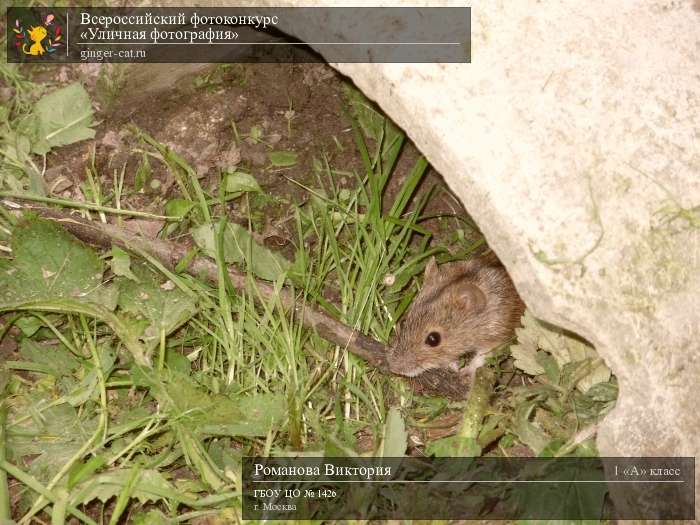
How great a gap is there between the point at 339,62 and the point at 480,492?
1.83 meters

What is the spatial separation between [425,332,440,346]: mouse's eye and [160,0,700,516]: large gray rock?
1.30 m

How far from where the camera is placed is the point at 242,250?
360 centimetres

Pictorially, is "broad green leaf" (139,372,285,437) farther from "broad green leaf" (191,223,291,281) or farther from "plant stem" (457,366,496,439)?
"plant stem" (457,366,496,439)

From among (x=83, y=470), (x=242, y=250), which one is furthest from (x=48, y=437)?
(x=242, y=250)

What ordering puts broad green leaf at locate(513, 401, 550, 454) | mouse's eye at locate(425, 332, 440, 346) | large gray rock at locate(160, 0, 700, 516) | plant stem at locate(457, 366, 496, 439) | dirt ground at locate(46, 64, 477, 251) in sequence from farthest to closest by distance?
dirt ground at locate(46, 64, 477, 251), mouse's eye at locate(425, 332, 440, 346), plant stem at locate(457, 366, 496, 439), broad green leaf at locate(513, 401, 550, 454), large gray rock at locate(160, 0, 700, 516)

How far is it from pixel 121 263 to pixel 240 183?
82cm

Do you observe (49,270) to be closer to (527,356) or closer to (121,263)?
(121,263)

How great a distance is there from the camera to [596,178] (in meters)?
2.52

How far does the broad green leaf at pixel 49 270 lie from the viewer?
3.29m

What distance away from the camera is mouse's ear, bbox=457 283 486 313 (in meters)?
3.86

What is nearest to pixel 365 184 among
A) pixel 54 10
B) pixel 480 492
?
pixel 480 492

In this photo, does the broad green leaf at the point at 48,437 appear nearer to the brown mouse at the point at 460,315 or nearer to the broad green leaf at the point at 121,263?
the broad green leaf at the point at 121,263

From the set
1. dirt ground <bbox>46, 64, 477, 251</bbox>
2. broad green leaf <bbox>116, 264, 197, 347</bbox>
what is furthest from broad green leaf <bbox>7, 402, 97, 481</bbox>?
dirt ground <bbox>46, 64, 477, 251</bbox>

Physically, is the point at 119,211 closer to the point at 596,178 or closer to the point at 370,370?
the point at 370,370
